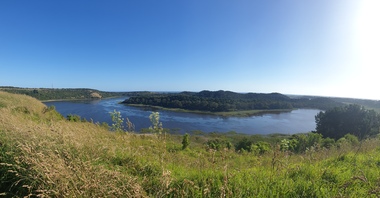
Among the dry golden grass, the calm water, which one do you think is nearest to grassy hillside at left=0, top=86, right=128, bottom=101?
the calm water

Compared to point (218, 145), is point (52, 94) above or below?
above

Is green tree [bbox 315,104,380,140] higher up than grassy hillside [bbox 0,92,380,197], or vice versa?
grassy hillside [bbox 0,92,380,197]

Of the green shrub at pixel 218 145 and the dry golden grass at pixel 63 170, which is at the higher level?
the dry golden grass at pixel 63 170

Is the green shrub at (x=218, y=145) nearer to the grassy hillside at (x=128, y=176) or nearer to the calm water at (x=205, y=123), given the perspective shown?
the grassy hillside at (x=128, y=176)

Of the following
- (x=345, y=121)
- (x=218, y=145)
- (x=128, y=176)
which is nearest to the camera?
(x=128, y=176)

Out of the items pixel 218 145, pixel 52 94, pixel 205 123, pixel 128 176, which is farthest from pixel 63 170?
pixel 52 94

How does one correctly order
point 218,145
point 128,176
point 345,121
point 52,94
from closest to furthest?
point 128,176
point 218,145
point 345,121
point 52,94

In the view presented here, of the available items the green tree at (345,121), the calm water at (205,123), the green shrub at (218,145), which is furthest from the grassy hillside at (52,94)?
the green tree at (345,121)

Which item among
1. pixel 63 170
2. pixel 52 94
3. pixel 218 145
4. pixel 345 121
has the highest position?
pixel 63 170

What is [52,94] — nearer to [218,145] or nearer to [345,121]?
[218,145]

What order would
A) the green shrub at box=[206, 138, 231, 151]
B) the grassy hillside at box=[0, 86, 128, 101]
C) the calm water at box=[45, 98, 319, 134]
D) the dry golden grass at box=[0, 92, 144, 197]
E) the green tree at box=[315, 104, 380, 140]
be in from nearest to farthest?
the dry golden grass at box=[0, 92, 144, 197]
the green shrub at box=[206, 138, 231, 151]
the green tree at box=[315, 104, 380, 140]
the calm water at box=[45, 98, 319, 134]
the grassy hillside at box=[0, 86, 128, 101]

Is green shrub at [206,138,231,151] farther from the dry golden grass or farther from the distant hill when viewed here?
the distant hill

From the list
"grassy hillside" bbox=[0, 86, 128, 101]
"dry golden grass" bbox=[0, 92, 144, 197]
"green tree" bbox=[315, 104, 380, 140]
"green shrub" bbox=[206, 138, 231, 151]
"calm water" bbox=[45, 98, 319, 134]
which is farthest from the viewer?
"grassy hillside" bbox=[0, 86, 128, 101]

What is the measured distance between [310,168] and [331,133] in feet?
191
